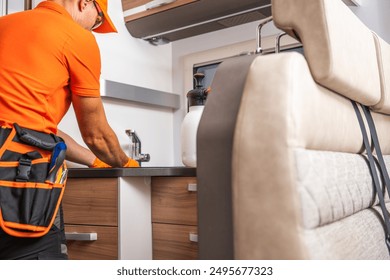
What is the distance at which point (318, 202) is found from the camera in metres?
0.71

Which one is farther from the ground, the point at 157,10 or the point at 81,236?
the point at 157,10

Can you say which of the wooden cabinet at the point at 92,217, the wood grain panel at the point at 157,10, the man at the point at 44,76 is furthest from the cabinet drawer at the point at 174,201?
the wood grain panel at the point at 157,10

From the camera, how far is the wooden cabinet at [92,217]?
1499 millimetres

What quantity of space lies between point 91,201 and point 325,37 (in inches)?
43.0

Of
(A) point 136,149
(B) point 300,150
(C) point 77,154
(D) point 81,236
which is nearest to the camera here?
(B) point 300,150

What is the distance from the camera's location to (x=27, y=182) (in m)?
1.09

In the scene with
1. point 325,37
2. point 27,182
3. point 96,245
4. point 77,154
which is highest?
point 325,37

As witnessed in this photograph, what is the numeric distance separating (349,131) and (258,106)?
0.39 meters

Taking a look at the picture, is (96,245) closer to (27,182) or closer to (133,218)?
(133,218)

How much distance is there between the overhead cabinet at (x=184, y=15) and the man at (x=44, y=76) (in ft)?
Result: 2.71

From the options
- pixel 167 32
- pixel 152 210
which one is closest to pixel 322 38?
pixel 152 210

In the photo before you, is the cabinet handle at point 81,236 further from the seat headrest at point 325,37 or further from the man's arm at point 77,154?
the seat headrest at point 325,37

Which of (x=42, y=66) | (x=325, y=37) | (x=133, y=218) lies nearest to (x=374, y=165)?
(x=325, y=37)

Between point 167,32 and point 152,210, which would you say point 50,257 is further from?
point 167,32
